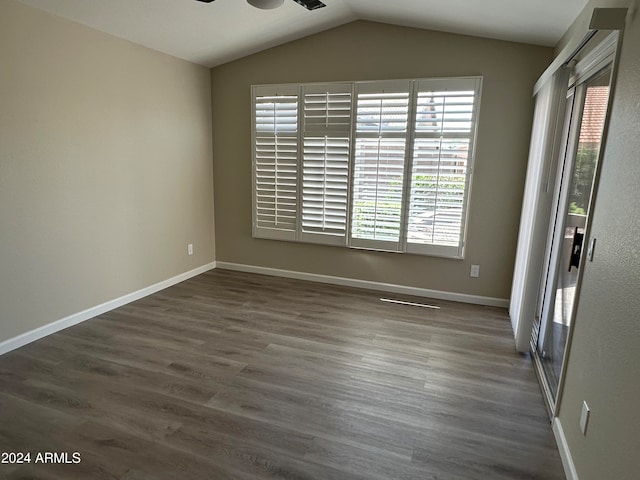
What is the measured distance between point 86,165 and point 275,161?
78.7 inches

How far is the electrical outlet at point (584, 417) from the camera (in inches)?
69.4

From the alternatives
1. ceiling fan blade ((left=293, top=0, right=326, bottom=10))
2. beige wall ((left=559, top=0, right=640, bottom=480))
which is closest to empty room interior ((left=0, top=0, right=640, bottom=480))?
beige wall ((left=559, top=0, right=640, bottom=480))

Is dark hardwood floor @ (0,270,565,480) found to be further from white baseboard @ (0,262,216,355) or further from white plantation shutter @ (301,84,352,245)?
white plantation shutter @ (301,84,352,245)

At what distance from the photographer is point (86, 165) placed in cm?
345

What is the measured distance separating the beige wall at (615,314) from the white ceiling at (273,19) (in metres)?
1.18

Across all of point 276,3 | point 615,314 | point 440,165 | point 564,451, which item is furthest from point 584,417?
point 276,3

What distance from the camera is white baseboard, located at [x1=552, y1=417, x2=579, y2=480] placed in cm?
185

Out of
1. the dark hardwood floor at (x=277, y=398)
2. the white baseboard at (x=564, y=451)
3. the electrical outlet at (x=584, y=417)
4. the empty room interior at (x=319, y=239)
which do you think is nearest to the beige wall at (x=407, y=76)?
the empty room interior at (x=319, y=239)

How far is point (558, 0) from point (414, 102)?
1.56m

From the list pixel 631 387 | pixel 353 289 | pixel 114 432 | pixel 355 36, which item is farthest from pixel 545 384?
pixel 355 36

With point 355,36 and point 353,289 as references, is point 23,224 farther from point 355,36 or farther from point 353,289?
point 355,36

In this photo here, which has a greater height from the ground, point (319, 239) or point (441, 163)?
point (441, 163)

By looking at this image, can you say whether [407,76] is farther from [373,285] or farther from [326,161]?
[373,285]

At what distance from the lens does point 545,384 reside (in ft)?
8.51
